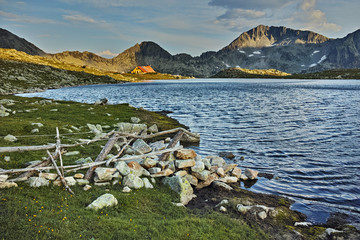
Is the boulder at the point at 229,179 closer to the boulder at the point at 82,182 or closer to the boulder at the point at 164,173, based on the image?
the boulder at the point at 164,173

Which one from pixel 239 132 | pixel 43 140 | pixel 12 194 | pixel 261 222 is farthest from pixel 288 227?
pixel 239 132

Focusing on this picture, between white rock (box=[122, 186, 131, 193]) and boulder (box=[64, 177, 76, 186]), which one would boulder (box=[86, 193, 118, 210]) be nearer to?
white rock (box=[122, 186, 131, 193])

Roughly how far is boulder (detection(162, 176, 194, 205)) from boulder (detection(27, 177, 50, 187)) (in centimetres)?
691

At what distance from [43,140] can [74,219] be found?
14.6 meters

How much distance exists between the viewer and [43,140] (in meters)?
20.8

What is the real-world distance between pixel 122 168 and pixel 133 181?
142 centimetres

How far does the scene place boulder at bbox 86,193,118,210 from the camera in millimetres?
10250

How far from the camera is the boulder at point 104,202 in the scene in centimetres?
1025

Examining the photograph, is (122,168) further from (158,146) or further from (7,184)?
(158,146)

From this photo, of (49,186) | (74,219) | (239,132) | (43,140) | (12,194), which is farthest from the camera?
(239,132)

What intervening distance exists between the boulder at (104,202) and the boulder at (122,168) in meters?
3.16

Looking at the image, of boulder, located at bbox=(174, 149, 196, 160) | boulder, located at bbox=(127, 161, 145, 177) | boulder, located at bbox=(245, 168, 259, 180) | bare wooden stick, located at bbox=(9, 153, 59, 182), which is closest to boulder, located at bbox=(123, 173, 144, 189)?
boulder, located at bbox=(127, 161, 145, 177)

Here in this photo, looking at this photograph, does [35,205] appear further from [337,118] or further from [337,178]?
[337,118]

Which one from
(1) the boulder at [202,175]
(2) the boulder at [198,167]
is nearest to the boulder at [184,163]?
(2) the boulder at [198,167]
